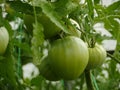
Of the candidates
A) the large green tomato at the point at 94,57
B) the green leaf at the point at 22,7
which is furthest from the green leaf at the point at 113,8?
the green leaf at the point at 22,7

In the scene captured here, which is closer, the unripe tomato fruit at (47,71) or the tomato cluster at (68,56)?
the tomato cluster at (68,56)

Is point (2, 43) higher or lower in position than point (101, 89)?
higher

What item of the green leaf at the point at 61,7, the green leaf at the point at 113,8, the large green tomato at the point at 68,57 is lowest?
the large green tomato at the point at 68,57

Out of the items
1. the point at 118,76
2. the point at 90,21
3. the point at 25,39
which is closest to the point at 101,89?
the point at 118,76

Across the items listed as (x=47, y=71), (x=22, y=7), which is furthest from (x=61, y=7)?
(x=47, y=71)

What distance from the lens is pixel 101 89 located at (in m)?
1.53

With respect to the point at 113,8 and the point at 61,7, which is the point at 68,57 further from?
the point at 113,8

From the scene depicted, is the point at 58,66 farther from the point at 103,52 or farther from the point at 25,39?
the point at 25,39

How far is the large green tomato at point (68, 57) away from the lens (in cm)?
77

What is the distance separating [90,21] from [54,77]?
178 millimetres

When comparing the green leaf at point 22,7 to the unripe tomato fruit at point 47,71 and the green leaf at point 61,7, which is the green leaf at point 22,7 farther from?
the unripe tomato fruit at point 47,71

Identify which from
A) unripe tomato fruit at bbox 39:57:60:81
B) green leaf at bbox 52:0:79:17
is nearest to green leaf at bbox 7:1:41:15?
green leaf at bbox 52:0:79:17

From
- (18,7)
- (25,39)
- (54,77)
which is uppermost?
(18,7)

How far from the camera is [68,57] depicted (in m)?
0.77
